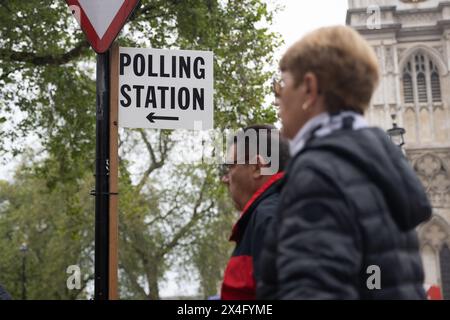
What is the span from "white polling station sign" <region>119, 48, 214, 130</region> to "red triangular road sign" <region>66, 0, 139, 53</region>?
0.72 feet

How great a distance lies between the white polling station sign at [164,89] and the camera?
3645 mm

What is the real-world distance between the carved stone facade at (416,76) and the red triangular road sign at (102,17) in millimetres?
35651

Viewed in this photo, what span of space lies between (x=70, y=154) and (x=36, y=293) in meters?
13.1

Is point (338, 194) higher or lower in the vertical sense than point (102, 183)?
lower

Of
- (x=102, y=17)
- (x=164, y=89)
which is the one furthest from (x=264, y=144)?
(x=102, y=17)

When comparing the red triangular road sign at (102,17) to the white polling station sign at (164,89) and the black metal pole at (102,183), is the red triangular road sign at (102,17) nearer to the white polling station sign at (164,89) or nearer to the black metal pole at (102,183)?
the black metal pole at (102,183)

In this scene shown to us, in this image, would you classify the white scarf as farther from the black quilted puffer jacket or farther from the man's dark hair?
the man's dark hair

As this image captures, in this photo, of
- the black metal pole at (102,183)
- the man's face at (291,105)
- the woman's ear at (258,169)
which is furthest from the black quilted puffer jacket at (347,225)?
the black metal pole at (102,183)

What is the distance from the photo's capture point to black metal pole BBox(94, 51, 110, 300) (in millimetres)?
3252

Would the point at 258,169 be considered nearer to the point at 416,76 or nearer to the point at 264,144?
the point at 264,144

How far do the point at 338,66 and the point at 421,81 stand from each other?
4026 centimetres

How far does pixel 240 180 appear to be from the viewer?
3264mm
